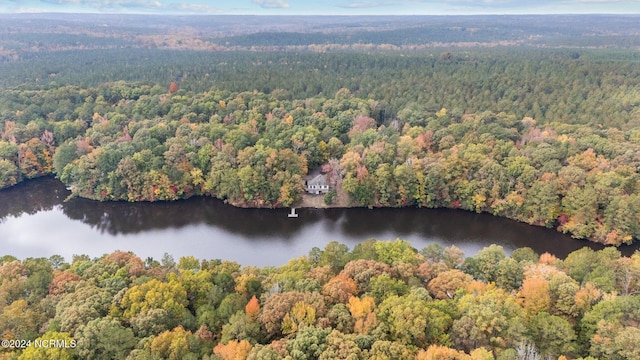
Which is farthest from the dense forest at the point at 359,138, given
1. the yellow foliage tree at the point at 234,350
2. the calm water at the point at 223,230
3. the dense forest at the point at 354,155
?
the yellow foliage tree at the point at 234,350

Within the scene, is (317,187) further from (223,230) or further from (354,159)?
(223,230)

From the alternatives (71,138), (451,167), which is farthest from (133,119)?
(451,167)

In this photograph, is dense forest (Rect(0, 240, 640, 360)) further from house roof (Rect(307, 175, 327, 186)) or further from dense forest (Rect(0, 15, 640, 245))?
house roof (Rect(307, 175, 327, 186))

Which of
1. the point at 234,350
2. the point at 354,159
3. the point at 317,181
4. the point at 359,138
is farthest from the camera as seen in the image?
the point at 359,138

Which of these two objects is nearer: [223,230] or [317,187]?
[223,230]

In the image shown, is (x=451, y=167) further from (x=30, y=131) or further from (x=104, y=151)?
(x=30, y=131)

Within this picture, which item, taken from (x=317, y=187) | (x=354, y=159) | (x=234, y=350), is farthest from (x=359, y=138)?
(x=234, y=350)

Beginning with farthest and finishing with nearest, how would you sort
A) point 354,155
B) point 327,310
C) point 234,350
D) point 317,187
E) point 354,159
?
point 317,187 → point 354,155 → point 354,159 → point 327,310 → point 234,350
